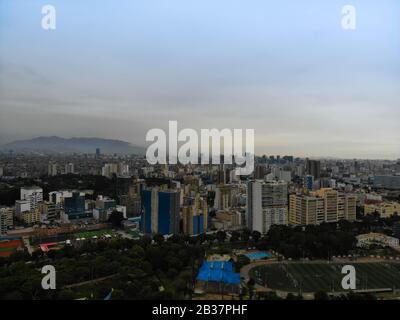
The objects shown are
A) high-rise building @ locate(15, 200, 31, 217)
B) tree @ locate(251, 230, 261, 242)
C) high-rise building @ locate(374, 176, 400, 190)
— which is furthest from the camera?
high-rise building @ locate(374, 176, 400, 190)

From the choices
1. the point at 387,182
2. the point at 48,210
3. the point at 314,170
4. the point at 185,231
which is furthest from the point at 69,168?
the point at 387,182

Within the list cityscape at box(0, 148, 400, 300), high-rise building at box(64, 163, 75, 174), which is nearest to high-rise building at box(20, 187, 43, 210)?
cityscape at box(0, 148, 400, 300)

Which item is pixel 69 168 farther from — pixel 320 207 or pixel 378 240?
pixel 378 240

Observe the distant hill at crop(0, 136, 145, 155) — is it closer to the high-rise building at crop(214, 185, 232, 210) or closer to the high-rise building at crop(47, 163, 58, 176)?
the high-rise building at crop(47, 163, 58, 176)

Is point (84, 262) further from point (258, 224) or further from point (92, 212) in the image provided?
point (92, 212)
